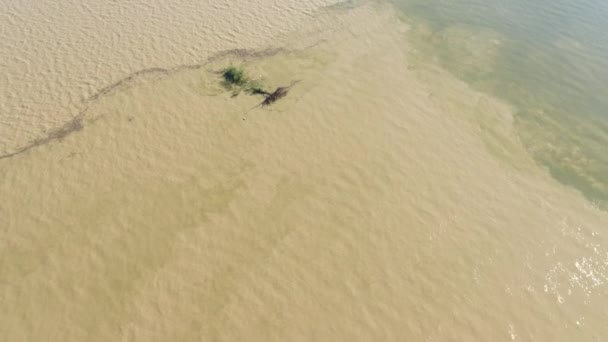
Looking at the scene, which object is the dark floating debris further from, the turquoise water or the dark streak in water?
the turquoise water

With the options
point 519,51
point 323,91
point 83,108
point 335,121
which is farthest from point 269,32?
point 519,51

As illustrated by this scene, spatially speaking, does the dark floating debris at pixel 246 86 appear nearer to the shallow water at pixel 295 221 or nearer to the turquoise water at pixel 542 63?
the shallow water at pixel 295 221

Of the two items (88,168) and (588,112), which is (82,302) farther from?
(588,112)

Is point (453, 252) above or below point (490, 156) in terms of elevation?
below

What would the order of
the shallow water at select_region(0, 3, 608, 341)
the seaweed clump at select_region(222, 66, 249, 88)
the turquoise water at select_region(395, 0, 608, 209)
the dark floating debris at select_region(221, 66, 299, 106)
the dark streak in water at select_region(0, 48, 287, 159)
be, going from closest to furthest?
1. the shallow water at select_region(0, 3, 608, 341)
2. the dark streak in water at select_region(0, 48, 287, 159)
3. the turquoise water at select_region(395, 0, 608, 209)
4. the dark floating debris at select_region(221, 66, 299, 106)
5. the seaweed clump at select_region(222, 66, 249, 88)

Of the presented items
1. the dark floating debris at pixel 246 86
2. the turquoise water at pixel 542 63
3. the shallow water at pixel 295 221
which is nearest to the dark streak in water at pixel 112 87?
the shallow water at pixel 295 221

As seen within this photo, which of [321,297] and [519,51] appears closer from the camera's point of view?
[321,297]

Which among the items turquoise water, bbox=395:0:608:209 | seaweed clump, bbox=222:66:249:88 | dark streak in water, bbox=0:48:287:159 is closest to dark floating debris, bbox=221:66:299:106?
seaweed clump, bbox=222:66:249:88
